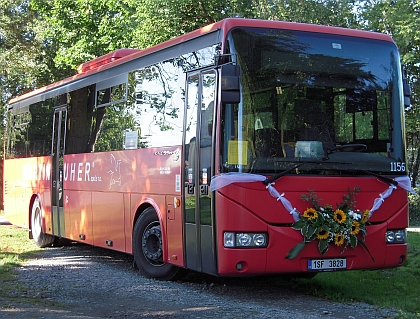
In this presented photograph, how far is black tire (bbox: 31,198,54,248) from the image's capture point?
1628 cm

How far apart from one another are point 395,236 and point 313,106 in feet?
6.75

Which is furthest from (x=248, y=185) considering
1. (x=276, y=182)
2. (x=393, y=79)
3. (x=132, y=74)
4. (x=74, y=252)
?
(x=74, y=252)

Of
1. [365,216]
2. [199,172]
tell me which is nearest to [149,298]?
[199,172]

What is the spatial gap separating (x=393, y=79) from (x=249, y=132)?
7.39 feet

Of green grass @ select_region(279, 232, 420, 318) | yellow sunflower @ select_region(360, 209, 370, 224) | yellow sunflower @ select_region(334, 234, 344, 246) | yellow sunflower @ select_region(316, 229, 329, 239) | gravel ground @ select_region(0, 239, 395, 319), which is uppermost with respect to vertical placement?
yellow sunflower @ select_region(360, 209, 370, 224)

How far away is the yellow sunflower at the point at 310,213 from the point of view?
891 centimetres

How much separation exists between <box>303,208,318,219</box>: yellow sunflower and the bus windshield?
1.53ft

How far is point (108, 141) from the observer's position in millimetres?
12680

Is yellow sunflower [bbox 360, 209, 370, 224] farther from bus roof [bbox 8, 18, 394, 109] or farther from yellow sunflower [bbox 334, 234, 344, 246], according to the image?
bus roof [bbox 8, 18, 394, 109]

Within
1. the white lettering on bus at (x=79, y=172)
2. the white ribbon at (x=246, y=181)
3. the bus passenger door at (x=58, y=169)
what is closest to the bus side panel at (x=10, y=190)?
the bus passenger door at (x=58, y=169)

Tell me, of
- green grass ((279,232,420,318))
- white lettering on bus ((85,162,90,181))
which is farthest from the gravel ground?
white lettering on bus ((85,162,90,181))

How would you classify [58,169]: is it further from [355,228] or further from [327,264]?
[355,228]

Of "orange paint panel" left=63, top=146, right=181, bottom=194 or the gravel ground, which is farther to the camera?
"orange paint panel" left=63, top=146, right=181, bottom=194

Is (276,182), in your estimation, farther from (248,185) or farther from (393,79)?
(393,79)
